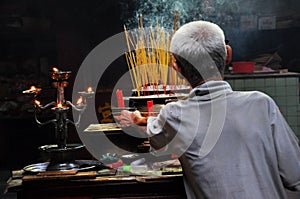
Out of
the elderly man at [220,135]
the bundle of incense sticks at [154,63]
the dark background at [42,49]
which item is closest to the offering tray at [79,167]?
the elderly man at [220,135]

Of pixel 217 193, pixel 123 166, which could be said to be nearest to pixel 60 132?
pixel 123 166

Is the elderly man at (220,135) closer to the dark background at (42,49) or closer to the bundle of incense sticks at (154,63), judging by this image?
the bundle of incense sticks at (154,63)

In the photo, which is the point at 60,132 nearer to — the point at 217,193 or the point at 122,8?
the point at 217,193

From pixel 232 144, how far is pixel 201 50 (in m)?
0.41

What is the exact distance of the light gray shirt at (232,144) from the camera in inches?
61.6

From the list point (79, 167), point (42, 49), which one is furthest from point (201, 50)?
point (42, 49)

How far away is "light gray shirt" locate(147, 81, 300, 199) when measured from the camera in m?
1.56

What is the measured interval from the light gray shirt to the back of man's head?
65 millimetres

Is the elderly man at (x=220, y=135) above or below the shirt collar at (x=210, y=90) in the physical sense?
below

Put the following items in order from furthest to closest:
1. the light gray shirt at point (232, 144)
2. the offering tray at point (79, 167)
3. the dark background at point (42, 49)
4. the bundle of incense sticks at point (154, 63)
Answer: the dark background at point (42, 49) → the bundle of incense sticks at point (154, 63) → the offering tray at point (79, 167) → the light gray shirt at point (232, 144)

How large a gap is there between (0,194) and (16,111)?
119cm

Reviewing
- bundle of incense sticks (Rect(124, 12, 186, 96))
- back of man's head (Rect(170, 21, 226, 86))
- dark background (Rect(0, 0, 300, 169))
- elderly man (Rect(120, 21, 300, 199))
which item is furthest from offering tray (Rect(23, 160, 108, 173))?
dark background (Rect(0, 0, 300, 169))

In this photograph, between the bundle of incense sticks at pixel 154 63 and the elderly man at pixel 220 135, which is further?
the bundle of incense sticks at pixel 154 63

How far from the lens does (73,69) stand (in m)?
5.23
